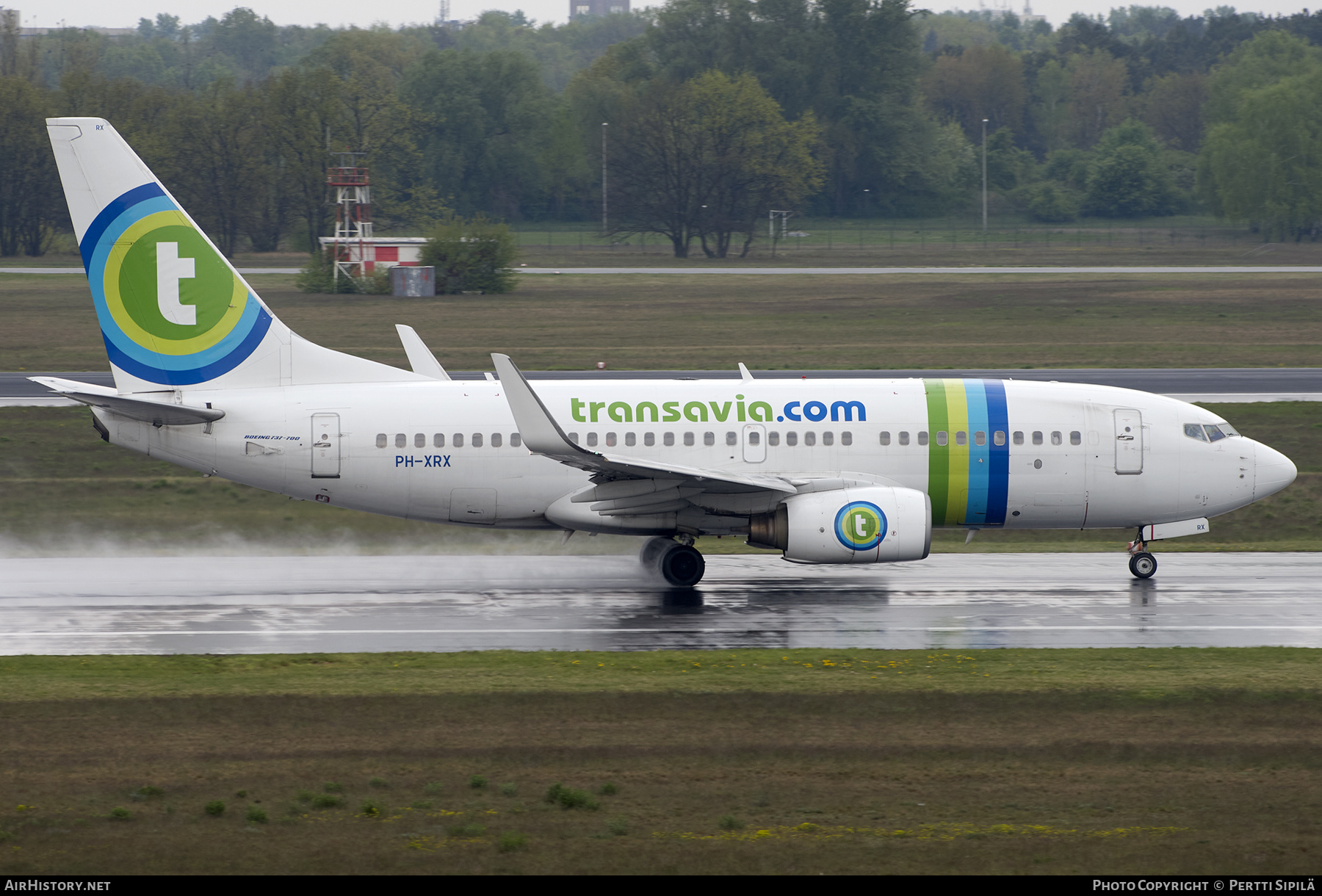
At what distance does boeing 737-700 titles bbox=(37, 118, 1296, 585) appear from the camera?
26453 mm

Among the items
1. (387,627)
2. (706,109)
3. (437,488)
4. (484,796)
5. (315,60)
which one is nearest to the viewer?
(484,796)

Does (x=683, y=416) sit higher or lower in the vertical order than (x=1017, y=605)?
higher

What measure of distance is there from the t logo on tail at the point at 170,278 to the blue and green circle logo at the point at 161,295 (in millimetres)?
14

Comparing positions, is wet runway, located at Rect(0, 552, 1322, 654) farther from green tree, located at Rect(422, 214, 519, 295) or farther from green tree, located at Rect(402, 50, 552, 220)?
green tree, located at Rect(402, 50, 552, 220)

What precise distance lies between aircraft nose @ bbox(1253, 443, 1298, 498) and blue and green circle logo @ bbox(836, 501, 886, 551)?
8023 mm

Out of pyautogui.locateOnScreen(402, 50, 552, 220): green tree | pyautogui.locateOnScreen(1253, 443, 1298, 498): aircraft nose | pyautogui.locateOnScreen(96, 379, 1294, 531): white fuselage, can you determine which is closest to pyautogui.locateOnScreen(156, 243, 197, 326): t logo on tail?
pyautogui.locateOnScreen(96, 379, 1294, 531): white fuselage

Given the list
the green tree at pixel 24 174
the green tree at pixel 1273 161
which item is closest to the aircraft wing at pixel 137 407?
the green tree at pixel 24 174

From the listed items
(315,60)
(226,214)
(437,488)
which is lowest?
(437,488)

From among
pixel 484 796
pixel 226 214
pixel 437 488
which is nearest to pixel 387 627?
pixel 437 488

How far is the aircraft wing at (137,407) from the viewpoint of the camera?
2530cm

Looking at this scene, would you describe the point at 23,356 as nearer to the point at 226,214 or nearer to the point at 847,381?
the point at 847,381

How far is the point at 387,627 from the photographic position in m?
23.3

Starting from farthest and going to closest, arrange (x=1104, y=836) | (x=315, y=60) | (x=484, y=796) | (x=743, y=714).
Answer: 1. (x=315, y=60)
2. (x=743, y=714)
3. (x=484, y=796)
4. (x=1104, y=836)

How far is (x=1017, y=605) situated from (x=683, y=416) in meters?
6.99
